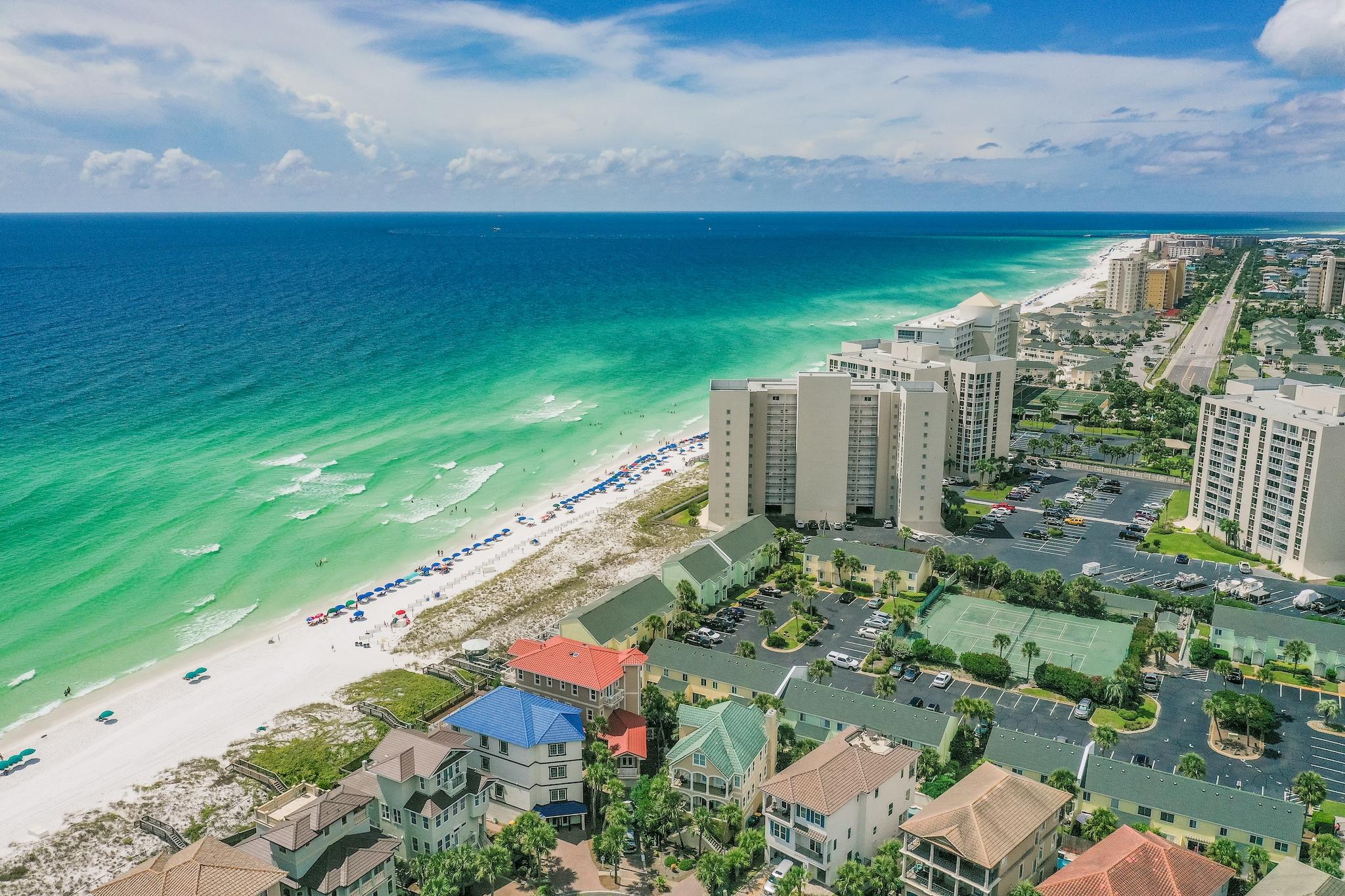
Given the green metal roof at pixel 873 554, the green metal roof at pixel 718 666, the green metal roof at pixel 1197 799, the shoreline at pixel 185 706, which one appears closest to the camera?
the green metal roof at pixel 1197 799

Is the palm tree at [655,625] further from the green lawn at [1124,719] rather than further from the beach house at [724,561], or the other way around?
the green lawn at [1124,719]

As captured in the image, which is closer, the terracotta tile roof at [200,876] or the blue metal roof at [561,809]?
the terracotta tile roof at [200,876]

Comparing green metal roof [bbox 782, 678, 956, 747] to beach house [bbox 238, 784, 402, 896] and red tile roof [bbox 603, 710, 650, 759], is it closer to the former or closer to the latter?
red tile roof [bbox 603, 710, 650, 759]

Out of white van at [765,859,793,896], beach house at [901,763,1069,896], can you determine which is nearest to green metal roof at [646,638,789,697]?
white van at [765,859,793,896]

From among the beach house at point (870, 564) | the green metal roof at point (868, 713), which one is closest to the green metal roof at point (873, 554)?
the beach house at point (870, 564)

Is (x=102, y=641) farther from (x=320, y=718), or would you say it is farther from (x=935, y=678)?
(x=935, y=678)

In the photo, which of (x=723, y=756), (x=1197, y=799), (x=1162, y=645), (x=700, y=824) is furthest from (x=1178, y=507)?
(x=700, y=824)

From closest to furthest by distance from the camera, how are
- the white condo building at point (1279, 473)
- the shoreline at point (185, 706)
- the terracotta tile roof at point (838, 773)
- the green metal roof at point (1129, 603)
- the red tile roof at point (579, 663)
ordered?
the terracotta tile roof at point (838, 773) → the red tile roof at point (579, 663) → the shoreline at point (185, 706) → the green metal roof at point (1129, 603) → the white condo building at point (1279, 473)
